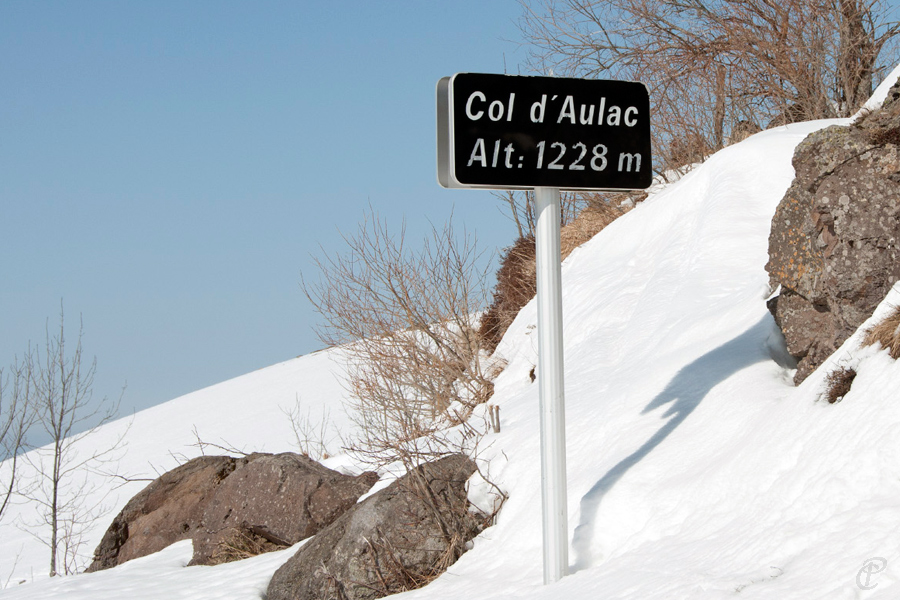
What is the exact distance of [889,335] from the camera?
380cm

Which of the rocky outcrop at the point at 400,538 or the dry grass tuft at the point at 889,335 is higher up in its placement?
the dry grass tuft at the point at 889,335

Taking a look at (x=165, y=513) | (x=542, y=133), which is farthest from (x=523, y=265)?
(x=542, y=133)

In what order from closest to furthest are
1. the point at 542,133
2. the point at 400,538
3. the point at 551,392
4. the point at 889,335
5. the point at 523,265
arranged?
the point at 889,335, the point at 551,392, the point at 542,133, the point at 400,538, the point at 523,265

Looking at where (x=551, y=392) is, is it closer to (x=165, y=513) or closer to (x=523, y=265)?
(x=165, y=513)

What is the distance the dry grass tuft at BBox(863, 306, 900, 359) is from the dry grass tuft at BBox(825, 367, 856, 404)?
18cm

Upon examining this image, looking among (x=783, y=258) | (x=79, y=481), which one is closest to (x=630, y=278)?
(x=783, y=258)

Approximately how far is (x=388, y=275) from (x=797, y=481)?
8.77 m

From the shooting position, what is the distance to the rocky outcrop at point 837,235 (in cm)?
471

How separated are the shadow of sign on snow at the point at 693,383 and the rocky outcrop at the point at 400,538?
1.11 m

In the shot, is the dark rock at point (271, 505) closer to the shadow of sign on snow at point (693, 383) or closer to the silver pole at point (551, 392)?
the shadow of sign on snow at point (693, 383)

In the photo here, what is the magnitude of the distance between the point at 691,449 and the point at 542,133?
1929 millimetres

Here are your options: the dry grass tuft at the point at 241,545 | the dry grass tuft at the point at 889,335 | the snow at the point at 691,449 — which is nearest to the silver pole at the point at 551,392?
the snow at the point at 691,449

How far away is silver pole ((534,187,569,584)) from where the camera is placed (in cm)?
416

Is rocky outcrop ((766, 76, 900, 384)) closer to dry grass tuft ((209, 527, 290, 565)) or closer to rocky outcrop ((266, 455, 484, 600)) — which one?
rocky outcrop ((266, 455, 484, 600))
